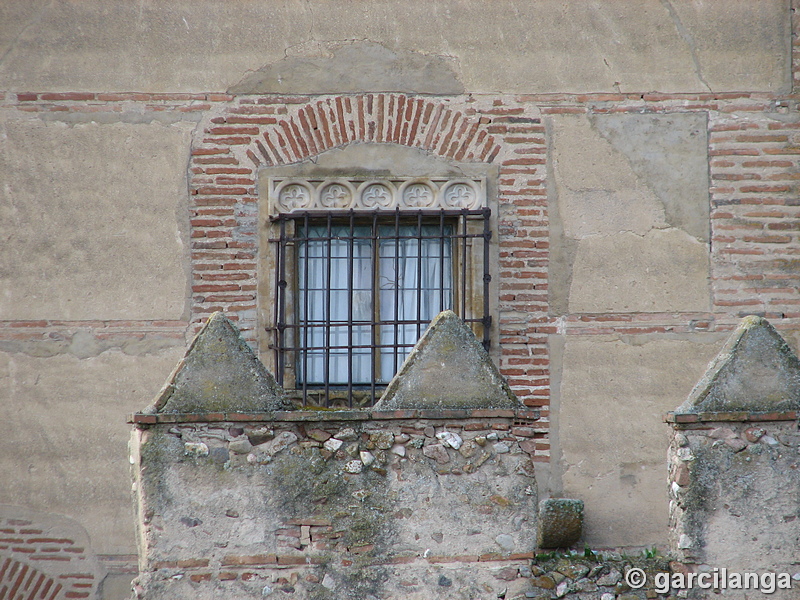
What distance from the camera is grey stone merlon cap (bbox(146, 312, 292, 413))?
3768 mm

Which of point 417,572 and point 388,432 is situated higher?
point 388,432

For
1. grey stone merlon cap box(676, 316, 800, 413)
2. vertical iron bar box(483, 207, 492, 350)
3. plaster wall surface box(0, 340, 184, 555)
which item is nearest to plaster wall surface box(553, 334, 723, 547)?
vertical iron bar box(483, 207, 492, 350)

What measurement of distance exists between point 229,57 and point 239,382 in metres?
3.42

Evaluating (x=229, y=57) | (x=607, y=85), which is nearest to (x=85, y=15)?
(x=229, y=57)

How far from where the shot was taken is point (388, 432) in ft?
12.3

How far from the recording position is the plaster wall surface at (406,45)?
6.41m

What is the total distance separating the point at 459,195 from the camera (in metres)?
6.39

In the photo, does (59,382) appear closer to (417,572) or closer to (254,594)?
(254,594)

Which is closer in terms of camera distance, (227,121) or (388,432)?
(388,432)

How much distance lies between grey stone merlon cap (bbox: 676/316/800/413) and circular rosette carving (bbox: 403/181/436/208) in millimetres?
2990

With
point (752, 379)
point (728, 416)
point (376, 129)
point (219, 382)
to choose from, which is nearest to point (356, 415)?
point (219, 382)

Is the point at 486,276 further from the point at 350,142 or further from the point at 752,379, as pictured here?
the point at 752,379

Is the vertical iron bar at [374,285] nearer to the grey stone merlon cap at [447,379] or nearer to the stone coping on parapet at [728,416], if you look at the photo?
the grey stone merlon cap at [447,379]

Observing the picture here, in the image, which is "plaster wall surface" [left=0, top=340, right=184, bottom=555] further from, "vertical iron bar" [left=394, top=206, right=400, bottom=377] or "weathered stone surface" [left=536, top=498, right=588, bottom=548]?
"weathered stone surface" [left=536, top=498, right=588, bottom=548]
